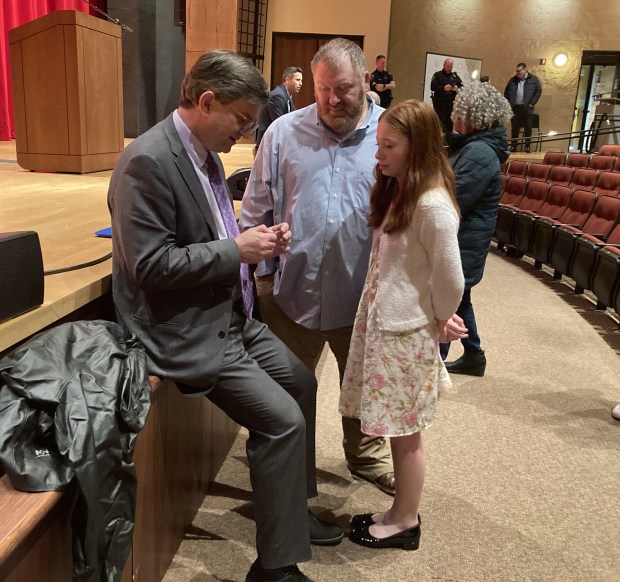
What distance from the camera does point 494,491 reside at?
2297mm

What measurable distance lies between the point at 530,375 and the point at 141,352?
2524mm

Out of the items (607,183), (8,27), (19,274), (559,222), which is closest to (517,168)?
(607,183)

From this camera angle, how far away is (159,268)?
139 cm

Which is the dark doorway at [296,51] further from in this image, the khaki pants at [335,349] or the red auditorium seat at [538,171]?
the khaki pants at [335,349]

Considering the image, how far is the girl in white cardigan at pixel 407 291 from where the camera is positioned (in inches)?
63.9

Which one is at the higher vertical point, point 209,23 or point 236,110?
point 209,23

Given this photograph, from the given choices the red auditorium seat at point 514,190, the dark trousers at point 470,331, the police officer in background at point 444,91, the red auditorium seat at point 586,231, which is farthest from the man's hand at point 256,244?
the police officer in background at point 444,91

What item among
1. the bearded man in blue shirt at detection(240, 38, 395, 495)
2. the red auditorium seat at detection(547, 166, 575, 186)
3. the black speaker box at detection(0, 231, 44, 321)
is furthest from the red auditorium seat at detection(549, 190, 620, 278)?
the black speaker box at detection(0, 231, 44, 321)

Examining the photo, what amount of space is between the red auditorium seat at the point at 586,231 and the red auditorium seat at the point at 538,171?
214cm

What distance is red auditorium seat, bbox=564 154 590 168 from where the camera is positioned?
7.76 m

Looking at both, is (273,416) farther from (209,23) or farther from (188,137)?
(209,23)

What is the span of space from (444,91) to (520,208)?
14.1 ft

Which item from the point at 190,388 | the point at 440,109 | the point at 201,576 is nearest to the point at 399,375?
the point at 190,388

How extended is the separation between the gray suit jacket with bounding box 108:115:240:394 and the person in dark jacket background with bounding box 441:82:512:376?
1.73 m
